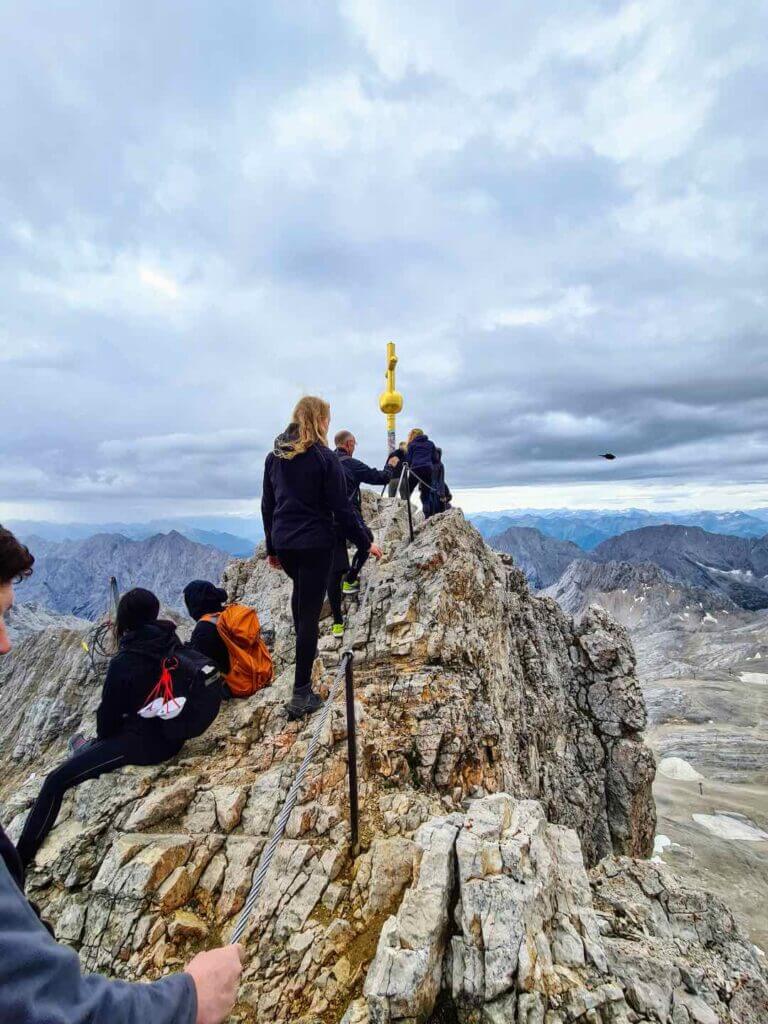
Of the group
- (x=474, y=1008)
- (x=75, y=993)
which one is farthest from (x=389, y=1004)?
(x=75, y=993)

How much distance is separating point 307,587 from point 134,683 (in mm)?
2652

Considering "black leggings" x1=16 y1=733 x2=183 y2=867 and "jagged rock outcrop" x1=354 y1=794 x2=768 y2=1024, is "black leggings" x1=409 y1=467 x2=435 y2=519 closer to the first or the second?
"jagged rock outcrop" x1=354 y1=794 x2=768 y2=1024

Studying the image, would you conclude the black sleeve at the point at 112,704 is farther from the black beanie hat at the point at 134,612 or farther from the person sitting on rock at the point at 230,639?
the person sitting on rock at the point at 230,639

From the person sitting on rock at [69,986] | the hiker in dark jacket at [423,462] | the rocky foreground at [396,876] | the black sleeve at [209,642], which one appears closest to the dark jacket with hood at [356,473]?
the rocky foreground at [396,876]

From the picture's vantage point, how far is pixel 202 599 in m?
8.69

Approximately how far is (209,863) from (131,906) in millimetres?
860

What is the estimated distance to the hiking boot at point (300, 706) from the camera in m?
7.91

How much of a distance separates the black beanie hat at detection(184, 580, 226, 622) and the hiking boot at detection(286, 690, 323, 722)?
7.27ft

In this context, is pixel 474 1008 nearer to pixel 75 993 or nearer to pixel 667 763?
pixel 75 993

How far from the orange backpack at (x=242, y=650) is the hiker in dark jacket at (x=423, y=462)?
26.3 feet

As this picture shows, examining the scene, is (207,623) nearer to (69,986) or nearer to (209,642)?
(209,642)

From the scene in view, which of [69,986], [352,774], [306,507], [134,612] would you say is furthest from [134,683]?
[69,986]

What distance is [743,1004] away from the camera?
5.96 metres

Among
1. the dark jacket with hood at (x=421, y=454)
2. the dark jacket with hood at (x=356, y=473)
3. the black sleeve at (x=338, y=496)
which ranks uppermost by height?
the dark jacket with hood at (x=421, y=454)
